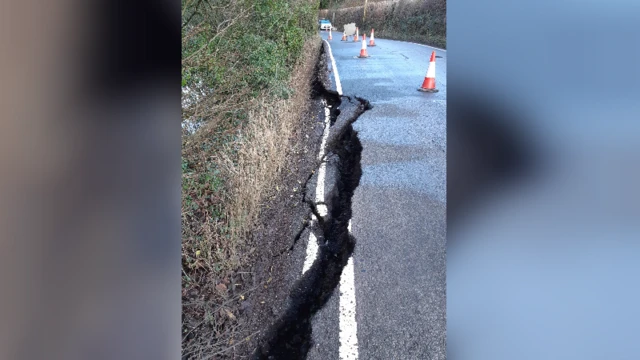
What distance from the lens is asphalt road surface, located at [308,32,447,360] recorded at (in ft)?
8.29

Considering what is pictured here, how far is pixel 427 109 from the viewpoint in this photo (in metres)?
7.41

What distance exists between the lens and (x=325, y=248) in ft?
11.9
